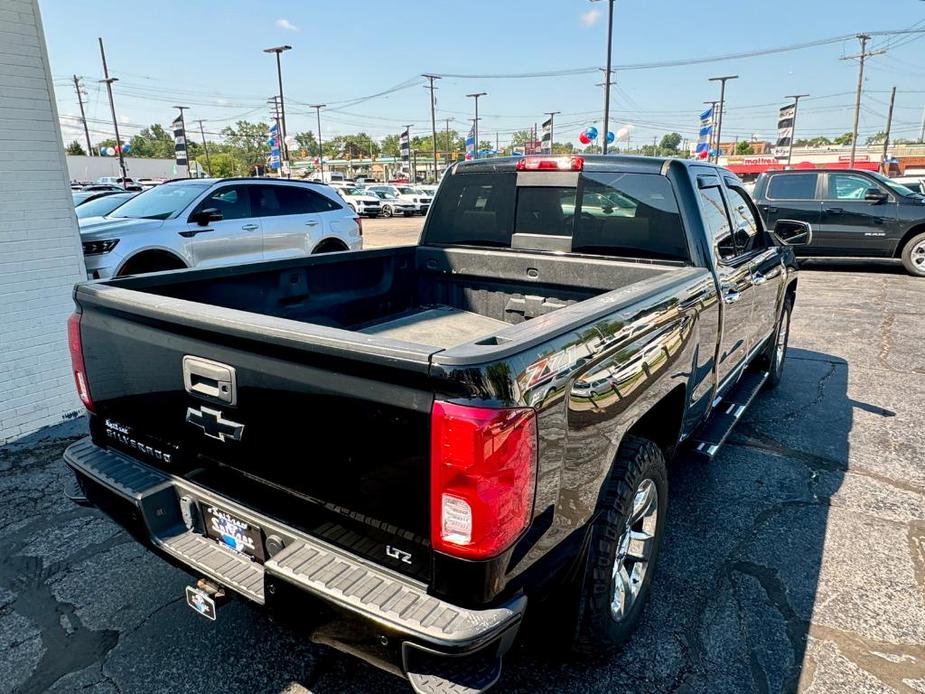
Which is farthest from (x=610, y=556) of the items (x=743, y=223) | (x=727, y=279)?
(x=743, y=223)

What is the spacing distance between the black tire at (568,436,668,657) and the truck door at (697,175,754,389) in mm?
1278

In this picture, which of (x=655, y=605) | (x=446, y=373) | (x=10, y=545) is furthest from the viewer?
(x=10, y=545)

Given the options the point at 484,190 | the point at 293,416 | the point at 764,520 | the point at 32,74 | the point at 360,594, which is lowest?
the point at 764,520

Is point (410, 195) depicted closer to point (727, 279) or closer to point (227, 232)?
point (227, 232)

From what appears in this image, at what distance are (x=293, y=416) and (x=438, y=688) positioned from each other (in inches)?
33.7

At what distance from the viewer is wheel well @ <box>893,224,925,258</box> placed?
1140cm

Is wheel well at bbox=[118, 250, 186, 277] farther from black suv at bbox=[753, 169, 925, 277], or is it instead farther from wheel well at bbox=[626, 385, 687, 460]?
black suv at bbox=[753, 169, 925, 277]

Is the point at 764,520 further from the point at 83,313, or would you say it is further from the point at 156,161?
the point at 156,161

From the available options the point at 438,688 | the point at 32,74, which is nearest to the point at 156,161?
the point at 32,74

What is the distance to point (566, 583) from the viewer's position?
6.64ft

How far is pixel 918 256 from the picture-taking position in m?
11.5

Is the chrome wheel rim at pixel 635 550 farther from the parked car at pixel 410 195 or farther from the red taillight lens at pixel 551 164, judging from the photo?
the parked car at pixel 410 195

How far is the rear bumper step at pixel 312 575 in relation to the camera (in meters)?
1.56

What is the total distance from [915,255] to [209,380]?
1363 centimetres
